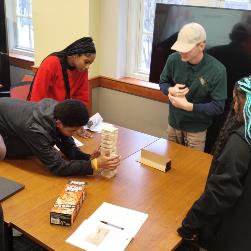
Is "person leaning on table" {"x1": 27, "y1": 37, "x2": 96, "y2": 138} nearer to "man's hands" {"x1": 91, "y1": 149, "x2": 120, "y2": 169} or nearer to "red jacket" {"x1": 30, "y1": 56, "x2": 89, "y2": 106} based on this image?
"red jacket" {"x1": 30, "y1": 56, "x2": 89, "y2": 106}

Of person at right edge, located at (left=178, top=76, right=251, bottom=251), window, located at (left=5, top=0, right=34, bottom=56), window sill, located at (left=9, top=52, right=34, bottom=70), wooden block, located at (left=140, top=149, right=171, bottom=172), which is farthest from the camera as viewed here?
window, located at (left=5, top=0, right=34, bottom=56)

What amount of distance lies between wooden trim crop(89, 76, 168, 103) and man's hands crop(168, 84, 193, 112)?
0.75 m

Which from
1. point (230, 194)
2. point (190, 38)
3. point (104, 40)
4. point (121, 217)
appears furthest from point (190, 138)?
point (104, 40)

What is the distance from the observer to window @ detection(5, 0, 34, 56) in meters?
4.21

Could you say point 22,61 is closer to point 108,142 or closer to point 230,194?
point 108,142

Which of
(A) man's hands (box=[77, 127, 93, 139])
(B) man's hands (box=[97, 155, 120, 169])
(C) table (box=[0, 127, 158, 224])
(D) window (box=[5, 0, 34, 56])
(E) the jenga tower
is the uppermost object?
(D) window (box=[5, 0, 34, 56])

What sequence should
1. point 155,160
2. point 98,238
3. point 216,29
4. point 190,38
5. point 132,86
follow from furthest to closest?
1. point 132,86
2. point 216,29
3. point 190,38
4. point 155,160
5. point 98,238

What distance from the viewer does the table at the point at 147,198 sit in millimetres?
1497

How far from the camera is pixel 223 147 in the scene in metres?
1.44

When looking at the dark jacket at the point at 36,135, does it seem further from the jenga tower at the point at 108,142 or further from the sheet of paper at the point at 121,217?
the sheet of paper at the point at 121,217

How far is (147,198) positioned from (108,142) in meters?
0.36

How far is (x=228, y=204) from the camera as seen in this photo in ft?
4.59

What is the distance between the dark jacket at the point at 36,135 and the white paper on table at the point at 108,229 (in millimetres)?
327

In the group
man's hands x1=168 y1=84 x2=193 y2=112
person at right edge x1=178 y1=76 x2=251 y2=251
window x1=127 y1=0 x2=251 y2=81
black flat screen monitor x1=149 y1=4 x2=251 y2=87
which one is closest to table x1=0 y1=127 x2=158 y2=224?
man's hands x1=168 y1=84 x2=193 y2=112
